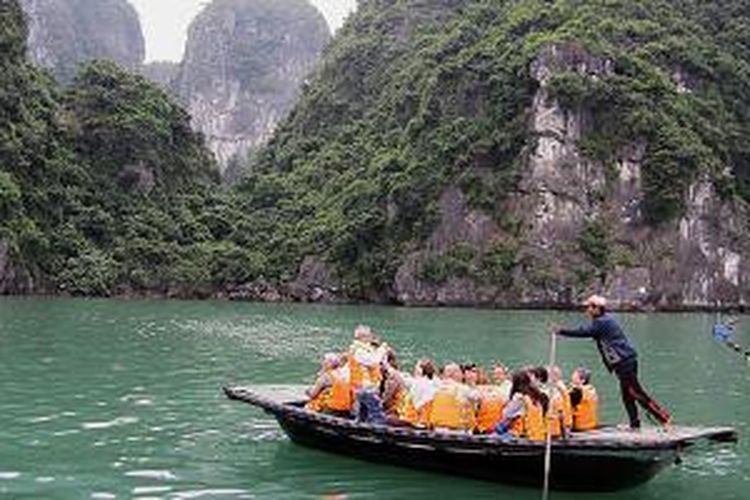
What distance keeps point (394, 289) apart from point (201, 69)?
10981cm

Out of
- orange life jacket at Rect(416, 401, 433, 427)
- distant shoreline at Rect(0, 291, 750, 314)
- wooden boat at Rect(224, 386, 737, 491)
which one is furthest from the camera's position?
distant shoreline at Rect(0, 291, 750, 314)

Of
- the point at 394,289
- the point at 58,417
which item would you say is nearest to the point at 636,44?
the point at 394,289

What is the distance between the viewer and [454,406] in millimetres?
13391

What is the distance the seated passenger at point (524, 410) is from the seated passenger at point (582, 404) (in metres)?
0.66

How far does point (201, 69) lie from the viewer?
6841 inches

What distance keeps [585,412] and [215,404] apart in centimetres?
751

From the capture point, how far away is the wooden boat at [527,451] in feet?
39.4

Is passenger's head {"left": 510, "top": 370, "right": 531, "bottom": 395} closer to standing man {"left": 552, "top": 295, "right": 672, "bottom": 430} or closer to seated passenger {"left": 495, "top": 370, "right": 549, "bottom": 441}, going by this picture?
seated passenger {"left": 495, "top": 370, "right": 549, "bottom": 441}

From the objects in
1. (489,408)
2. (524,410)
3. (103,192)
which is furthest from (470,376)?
(103,192)

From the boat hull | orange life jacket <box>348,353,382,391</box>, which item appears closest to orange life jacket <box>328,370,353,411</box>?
orange life jacket <box>348,353,382,391</box>

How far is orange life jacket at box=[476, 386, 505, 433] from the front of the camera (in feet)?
43.2

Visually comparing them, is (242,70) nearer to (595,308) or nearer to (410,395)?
(410,395)

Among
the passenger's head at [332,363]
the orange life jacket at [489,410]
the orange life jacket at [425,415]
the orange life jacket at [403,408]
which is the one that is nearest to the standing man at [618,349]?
the orange life jacket at [489,410]

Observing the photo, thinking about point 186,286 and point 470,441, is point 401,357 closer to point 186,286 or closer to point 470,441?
Result: point 470,441
